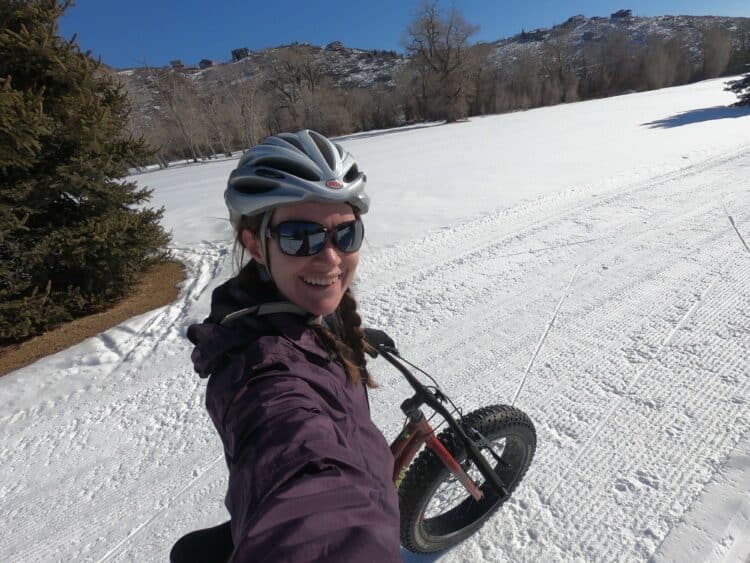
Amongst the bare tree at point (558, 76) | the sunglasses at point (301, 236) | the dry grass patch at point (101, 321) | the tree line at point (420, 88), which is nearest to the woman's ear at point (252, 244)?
the sunglasses at point (301, 236)

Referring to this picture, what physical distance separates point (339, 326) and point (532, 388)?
1.85 meters

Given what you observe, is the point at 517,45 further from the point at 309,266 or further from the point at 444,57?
the point at 309,266

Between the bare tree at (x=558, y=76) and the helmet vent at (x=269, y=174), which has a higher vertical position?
the bare tree at (x=558, y=76)

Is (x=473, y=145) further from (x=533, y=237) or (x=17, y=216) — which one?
(x=17, y=216)

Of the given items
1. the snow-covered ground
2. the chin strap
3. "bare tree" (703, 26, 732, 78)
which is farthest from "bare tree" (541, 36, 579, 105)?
the chin strap

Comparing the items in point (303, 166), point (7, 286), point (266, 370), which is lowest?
point (7, 286)

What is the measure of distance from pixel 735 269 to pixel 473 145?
43.6ft

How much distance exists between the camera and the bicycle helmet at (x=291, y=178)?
1.30m

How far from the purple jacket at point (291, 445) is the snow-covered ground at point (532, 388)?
1.34 m

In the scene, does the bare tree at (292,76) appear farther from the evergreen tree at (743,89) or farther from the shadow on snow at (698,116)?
the evergreen tree at (743,89)

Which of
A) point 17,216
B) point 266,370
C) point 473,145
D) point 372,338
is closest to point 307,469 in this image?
point 266,370

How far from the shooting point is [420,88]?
40.7 meters

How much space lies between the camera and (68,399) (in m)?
3.29

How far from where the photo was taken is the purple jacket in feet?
2.56
